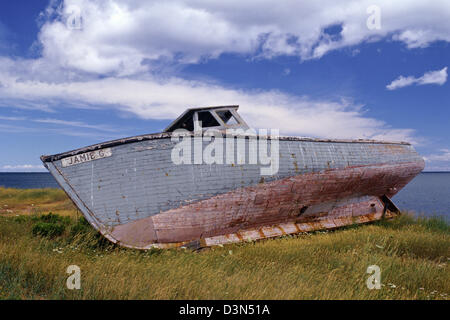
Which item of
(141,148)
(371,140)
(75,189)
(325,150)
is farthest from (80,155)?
(371,140)

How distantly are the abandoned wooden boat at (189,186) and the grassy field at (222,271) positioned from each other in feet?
1.70

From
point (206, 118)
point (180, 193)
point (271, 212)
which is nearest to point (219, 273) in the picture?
point (180, 193)

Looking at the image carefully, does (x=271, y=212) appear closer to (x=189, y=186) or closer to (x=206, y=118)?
(x=189, y=186)

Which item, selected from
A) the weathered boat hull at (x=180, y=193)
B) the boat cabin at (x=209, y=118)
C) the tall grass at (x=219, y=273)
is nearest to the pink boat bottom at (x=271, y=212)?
the weathered boat hull at (x=180, y=193)

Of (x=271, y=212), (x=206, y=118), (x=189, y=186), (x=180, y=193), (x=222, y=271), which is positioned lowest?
(x=222, y=271)

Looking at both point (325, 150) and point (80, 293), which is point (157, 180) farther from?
point (325, 150)

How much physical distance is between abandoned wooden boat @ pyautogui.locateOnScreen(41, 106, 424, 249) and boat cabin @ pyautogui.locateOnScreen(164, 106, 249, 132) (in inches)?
1.7

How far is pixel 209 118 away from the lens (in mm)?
8953

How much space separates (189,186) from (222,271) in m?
2.16

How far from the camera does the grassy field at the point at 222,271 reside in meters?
3.63

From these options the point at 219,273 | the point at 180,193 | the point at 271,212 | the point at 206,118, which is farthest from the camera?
the point at 206,118

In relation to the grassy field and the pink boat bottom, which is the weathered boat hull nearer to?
the pink boat bottom
